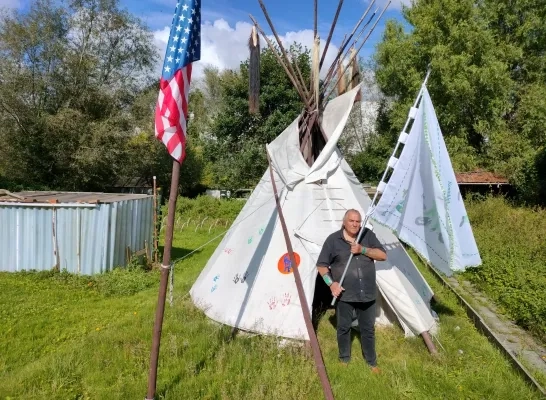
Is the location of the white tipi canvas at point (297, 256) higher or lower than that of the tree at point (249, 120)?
lower

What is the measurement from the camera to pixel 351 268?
175 inches

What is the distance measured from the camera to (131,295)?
762 cm

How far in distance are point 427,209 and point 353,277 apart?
108 cm

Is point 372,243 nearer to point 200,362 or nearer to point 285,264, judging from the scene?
point 285,264

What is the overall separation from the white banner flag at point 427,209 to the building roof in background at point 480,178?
58.0ft

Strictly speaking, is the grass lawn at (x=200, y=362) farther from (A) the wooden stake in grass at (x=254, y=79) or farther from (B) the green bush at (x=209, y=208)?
(B) the green bush at (x=209, y=208)

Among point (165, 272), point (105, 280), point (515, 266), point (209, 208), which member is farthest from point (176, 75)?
point (209, 208)

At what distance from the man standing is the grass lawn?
0.84ft

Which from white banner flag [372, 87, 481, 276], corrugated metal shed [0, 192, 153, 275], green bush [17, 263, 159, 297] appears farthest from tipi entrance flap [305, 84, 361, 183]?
corrugated metal shed [0, 192, 153, 275]

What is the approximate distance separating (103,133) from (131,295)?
14849 millimetres

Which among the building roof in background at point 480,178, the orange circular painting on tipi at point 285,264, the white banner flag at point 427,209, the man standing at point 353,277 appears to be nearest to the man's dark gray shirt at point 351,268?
the man standing at point 353,277

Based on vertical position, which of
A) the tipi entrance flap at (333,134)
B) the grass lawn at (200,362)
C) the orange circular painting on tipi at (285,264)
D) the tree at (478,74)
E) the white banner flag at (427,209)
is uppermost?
the tree at (478,74)

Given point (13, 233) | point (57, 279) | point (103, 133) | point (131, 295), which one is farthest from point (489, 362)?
point (103, 133)

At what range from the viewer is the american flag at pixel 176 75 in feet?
11.4
